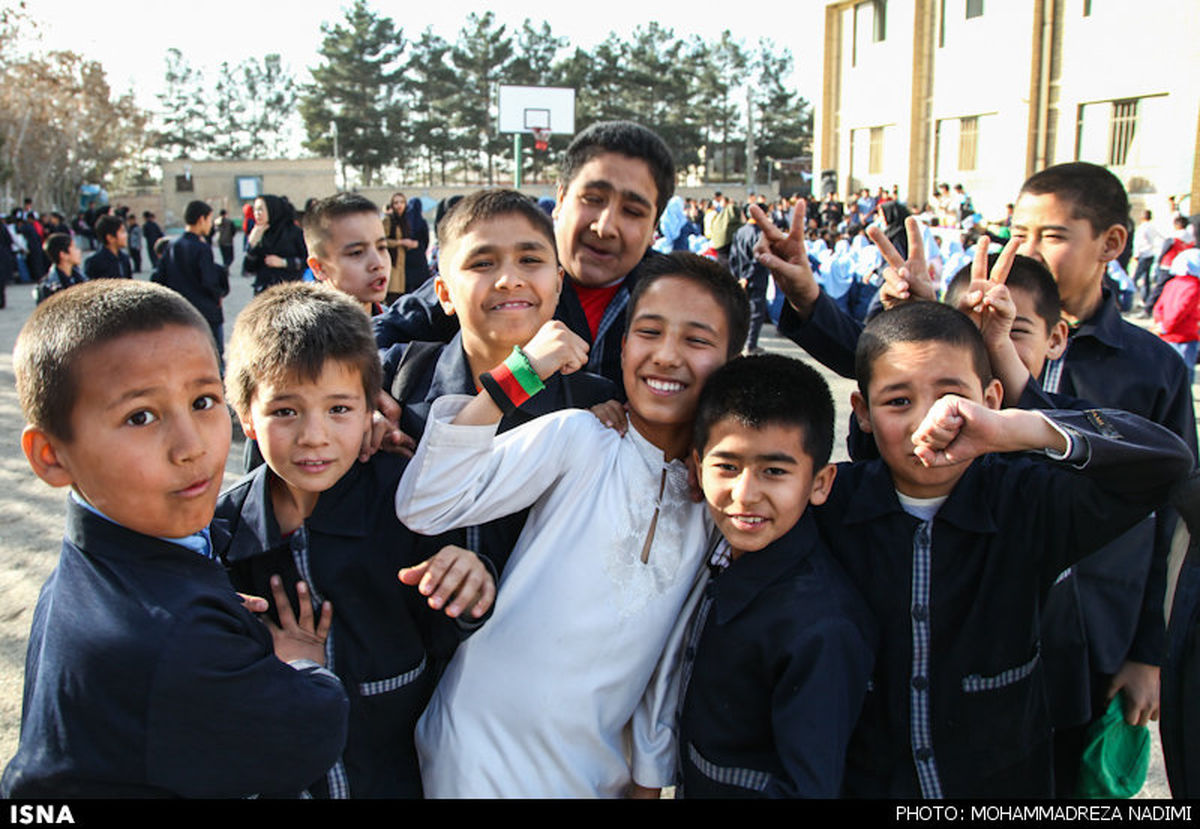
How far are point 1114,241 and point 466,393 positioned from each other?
199 centimetres

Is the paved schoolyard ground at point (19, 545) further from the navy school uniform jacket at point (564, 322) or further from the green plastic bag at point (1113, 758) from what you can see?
the navy school uniform jacket at point (564, 322)

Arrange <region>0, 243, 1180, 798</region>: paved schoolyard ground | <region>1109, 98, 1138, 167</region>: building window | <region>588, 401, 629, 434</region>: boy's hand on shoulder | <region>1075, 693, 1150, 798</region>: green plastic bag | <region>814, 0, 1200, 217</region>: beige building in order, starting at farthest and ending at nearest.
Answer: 1. <region>1109, 98, 1138, 167</region>: building window
2. <region>814, 0, 1200, 217</region>: beige building
3. <region>0, 243, 1180, 798</region>: paved schoolyard ground
4. <region>1075, 693, 1150, 798</region>: green plastic bag
5. <region>588, 401, 629, 434</region>: boy's hand on shoulder

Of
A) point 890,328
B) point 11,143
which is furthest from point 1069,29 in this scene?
point 11,143

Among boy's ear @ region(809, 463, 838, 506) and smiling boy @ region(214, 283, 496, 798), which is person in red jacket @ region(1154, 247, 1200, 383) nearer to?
boy's ear @ region(809, 463, 838, 506)

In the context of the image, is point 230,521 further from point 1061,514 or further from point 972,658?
point 1061,514

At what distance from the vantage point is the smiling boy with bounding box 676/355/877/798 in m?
1.51

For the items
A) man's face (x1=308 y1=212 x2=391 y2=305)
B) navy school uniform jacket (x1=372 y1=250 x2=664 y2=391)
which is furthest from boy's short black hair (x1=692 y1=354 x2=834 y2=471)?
man's face (x1=308 y1=212 x2=391 y2=305)

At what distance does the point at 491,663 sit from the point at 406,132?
53848mm

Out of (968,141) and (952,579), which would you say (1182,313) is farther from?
(968,141)

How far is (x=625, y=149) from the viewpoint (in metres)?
2.59

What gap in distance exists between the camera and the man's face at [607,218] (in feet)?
8.40

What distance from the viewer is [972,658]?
168 centimetres

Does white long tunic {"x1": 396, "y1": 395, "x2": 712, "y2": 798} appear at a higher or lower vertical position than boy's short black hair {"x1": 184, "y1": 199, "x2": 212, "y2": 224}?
lower

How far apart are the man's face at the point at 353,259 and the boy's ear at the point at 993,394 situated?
8.43 ft
